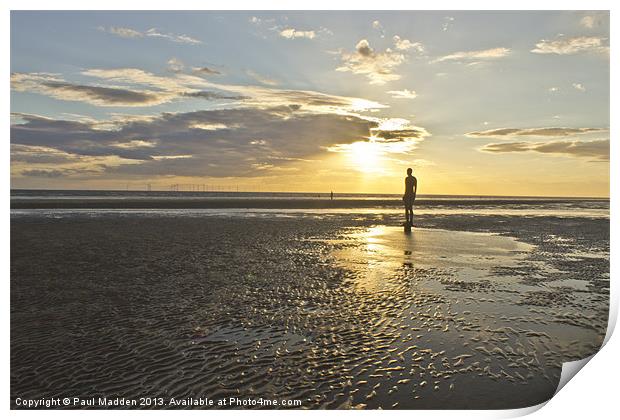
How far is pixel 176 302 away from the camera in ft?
26.5

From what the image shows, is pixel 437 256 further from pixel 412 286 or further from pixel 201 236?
pixel 201 236

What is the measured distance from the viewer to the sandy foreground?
5.31 m

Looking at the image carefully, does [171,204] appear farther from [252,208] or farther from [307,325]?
[307,325]

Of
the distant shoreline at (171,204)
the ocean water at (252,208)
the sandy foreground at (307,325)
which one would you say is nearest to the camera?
the sandy foreground at (307,325)

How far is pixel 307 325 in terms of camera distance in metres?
6.83

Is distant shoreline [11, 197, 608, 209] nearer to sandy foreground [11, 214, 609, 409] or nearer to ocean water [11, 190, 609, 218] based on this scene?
ocean water [11, 190, 609, 218]

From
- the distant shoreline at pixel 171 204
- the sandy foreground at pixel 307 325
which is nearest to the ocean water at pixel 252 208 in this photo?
the distant shoreline at pixel 171 204

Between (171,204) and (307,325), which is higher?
(171,204)

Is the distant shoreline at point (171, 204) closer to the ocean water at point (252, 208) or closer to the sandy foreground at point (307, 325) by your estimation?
the ocean water at point (252, 208)

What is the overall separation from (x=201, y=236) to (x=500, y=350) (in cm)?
1374

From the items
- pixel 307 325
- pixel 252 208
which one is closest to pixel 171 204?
pixel 252 208

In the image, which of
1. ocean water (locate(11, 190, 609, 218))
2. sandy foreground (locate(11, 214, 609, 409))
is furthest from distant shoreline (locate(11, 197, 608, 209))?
sandy foreground (locate(11, 214, 609, 409))

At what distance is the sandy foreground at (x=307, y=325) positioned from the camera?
17.4 ft

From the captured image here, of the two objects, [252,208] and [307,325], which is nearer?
[307,325]
